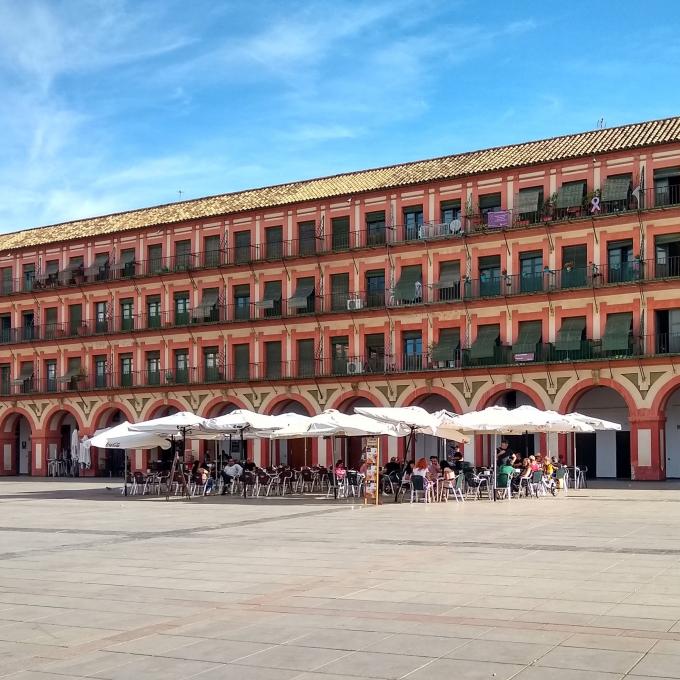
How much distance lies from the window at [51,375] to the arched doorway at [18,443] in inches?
116

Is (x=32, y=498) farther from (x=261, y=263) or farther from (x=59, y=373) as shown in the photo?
(x=59, y=373)

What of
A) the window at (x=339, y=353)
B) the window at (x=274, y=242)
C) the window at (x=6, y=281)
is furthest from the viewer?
the window at (x=6, y=281)

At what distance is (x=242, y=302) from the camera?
Result: 176ft

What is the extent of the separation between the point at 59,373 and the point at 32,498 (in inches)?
1034

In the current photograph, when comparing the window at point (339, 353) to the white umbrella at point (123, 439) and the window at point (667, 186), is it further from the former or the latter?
the window at point (667, 186)

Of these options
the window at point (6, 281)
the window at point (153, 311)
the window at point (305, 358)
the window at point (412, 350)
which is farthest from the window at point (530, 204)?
the window at point (6, 281)

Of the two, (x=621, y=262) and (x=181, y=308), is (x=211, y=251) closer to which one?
(x=181, y=308)

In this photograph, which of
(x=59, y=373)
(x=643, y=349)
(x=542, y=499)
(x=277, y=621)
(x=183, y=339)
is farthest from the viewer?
(x=59, y=373)

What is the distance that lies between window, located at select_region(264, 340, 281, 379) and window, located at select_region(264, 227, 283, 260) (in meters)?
4.37

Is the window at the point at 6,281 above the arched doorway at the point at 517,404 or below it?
above

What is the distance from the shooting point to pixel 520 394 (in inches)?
1796

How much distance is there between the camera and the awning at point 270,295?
5200 cm

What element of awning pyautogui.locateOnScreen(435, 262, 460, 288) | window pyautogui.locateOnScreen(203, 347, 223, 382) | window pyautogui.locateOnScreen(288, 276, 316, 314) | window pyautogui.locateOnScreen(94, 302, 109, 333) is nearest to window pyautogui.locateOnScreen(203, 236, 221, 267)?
window pyautogui.locateOnScreen(203, 347, 223, 382)

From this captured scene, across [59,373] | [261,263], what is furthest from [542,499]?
[59,373]
